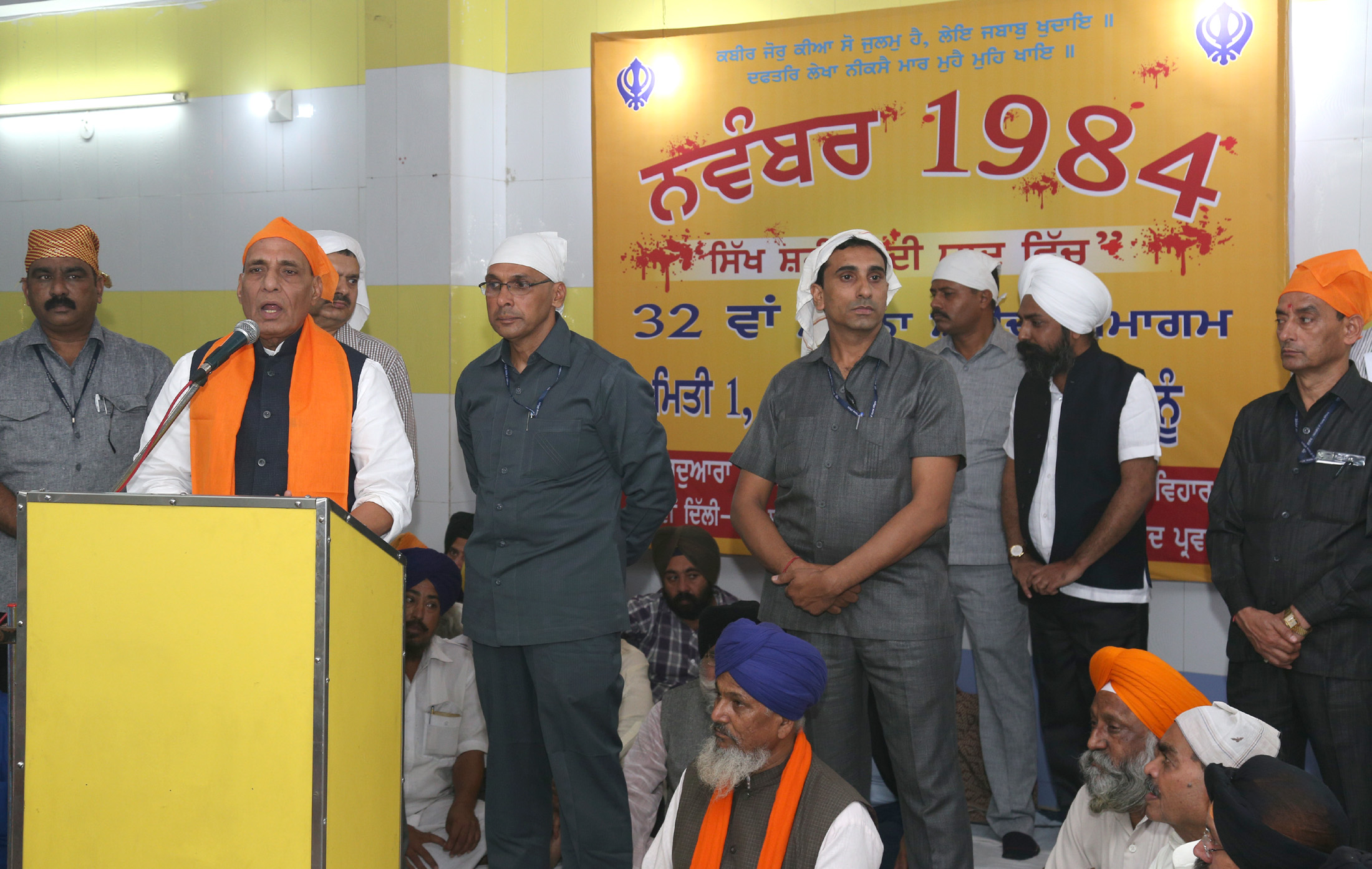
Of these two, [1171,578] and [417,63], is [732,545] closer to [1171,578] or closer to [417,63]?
[1171,578]

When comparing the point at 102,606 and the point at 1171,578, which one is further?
the point at 1171,578

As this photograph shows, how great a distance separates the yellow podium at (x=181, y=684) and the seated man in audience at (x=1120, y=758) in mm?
1637

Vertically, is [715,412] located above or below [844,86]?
below

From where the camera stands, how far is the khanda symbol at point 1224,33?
12.4 ft

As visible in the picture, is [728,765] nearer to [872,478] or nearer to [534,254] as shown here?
[872,478]

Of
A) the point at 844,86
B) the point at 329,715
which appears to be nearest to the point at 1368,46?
the point at 844,86

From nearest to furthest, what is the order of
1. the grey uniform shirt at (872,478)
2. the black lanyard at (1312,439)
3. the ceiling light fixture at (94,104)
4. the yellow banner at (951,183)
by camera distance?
the grey uniform shirt at (872,478), the black lanyard at (1312,439), the yellow banner at (951,183), the ceiling light fixture at (94,104)

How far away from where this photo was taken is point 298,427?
2486 millimetres

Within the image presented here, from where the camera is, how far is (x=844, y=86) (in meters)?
4.30

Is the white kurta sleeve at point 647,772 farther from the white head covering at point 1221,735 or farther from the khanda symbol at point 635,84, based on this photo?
the khanda symbol at point 635,84

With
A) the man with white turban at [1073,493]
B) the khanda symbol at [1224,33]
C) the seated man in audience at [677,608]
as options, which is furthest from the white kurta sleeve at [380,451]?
the khanda symbol at [1224,33]

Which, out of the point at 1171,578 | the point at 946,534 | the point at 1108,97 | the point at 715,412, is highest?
the point at 1108,97

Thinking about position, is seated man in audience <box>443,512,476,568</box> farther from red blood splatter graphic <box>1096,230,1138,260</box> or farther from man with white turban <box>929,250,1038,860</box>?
red blood splatter graphic <box>1096,230,1138,260</box>

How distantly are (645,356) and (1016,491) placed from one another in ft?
5.22
